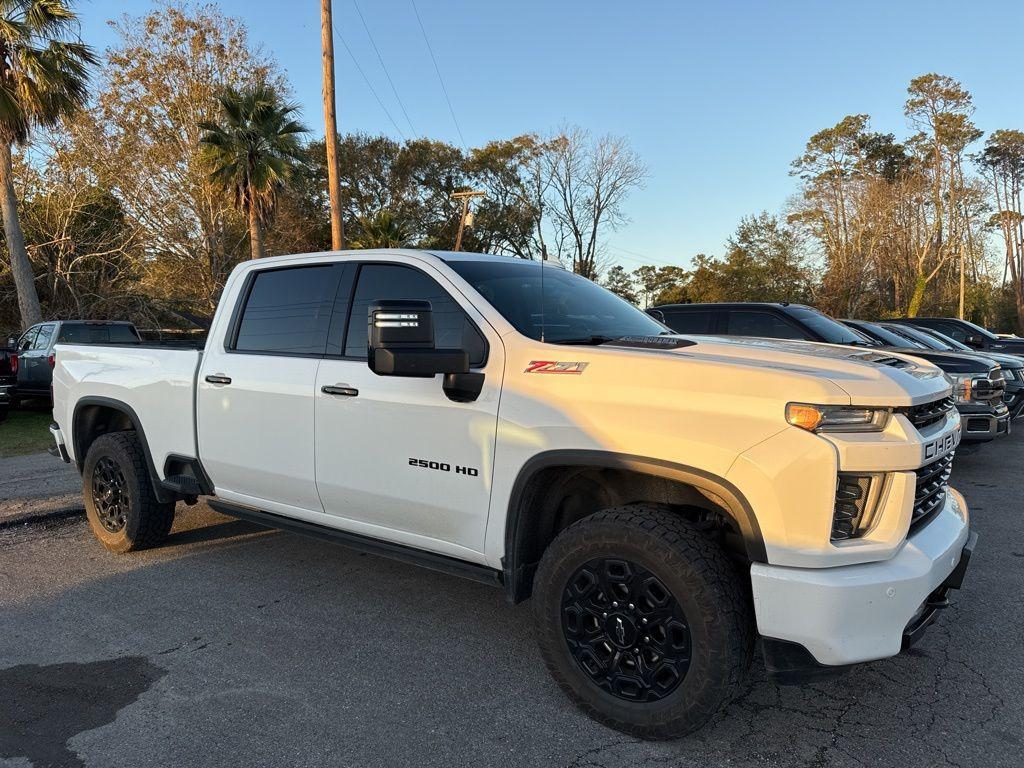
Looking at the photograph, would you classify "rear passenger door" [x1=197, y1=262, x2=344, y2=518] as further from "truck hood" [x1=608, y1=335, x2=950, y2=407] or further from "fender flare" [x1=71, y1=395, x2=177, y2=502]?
"truck hood" [x1=608, y1=335, x2=950, y2=407]

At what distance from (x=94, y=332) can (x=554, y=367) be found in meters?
12.1

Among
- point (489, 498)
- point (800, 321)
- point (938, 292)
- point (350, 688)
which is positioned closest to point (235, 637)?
point (350, 688)

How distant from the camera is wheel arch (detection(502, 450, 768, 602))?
2422 millimetres

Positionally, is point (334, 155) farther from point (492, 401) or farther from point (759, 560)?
point (759, 560)

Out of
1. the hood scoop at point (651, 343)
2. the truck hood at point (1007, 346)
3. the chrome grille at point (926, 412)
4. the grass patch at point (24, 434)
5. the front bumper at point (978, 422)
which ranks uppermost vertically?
the hood scoop at point (651, 343)

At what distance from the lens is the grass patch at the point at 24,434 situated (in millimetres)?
9242

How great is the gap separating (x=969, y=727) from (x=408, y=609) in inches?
104

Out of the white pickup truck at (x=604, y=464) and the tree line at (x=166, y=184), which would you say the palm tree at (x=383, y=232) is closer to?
the tree line at (x=166, y=184)

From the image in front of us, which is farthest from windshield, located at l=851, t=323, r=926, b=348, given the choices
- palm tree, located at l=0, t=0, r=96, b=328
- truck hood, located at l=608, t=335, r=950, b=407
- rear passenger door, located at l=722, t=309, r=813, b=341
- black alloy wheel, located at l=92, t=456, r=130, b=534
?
palm tree, located at l=0, t=0, r=96, b=328

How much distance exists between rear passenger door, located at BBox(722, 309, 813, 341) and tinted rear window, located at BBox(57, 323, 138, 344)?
9696 millimetres

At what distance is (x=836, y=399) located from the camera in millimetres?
2330

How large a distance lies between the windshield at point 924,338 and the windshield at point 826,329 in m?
2.31

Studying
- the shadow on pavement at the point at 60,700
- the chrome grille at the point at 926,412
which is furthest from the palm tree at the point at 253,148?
the chrome grille at the point at 926,412

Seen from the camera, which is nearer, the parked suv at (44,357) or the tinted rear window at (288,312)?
the tinted rear window at (288,312)
